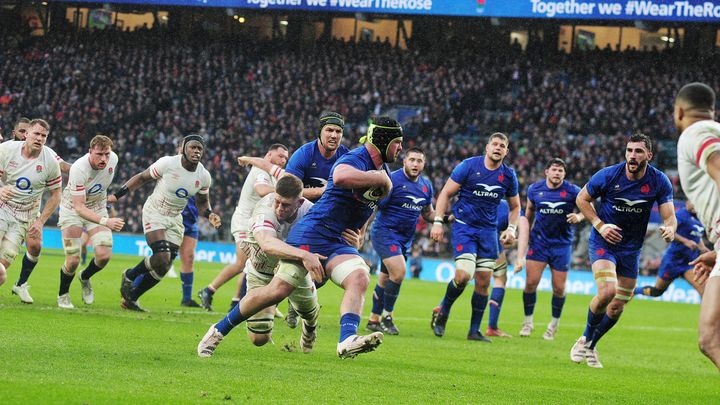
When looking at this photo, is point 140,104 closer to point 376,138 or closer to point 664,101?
point 664,101

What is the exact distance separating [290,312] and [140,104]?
117 ft

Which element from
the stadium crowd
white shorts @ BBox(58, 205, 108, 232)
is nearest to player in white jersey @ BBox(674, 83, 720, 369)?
white shorts @ BBox(58, 205, 108, 232)

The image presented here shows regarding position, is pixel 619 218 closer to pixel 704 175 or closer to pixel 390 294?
pixel 390 294

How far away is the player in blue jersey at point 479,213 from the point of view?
1492 centimetres

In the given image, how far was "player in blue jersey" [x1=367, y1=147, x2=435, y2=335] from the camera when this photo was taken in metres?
14.9

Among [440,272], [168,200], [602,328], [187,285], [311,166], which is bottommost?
[440,272]

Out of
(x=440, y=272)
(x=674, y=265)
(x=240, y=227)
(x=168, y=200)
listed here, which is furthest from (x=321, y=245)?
(x=440, y=272)

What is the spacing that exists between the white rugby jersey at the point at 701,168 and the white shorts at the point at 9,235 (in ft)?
28.5

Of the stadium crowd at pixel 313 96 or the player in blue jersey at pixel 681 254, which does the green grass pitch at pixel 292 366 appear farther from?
the stadium crowd at pixel 313 96

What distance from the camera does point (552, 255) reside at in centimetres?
1650

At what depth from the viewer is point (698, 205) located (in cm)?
768

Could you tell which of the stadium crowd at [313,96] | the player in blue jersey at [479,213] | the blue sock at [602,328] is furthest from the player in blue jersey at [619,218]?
the stadium crowd at [313,96]

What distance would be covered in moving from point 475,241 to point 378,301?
1.72 metres

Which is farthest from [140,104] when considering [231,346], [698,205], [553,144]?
[698,205]
